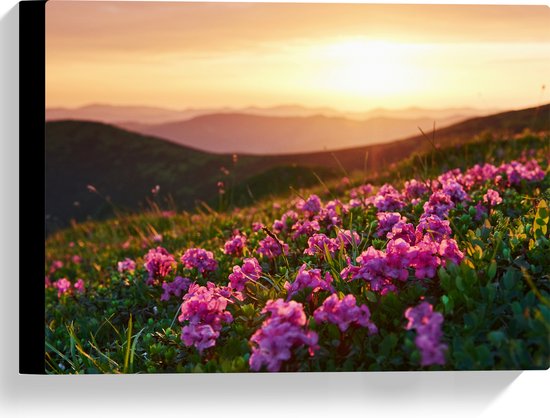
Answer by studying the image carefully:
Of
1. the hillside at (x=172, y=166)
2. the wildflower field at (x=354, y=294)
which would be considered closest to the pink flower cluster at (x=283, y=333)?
the wildflower field at (x=354, y=294)

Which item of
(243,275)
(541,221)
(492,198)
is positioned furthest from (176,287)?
(541,221)

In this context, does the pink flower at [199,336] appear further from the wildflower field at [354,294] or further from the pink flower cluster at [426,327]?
the pink flower cluster at [426,327]

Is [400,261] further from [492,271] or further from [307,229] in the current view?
[307,229]

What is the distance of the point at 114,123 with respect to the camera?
217 inches

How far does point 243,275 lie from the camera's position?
4320 mm

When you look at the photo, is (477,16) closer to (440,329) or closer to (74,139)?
(440,329)

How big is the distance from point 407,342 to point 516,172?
7.74ft

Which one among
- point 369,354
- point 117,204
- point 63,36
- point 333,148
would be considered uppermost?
point 63,36

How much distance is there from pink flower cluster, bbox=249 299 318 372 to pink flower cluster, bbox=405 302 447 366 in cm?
52

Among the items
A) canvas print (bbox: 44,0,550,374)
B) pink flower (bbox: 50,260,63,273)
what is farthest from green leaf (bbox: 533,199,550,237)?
pink flower (bbox: 50,260,63,273)

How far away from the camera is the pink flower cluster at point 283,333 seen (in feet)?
12.0

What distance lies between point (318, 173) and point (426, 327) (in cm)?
270

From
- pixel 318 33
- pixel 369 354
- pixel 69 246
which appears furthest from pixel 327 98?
pixel 69 246

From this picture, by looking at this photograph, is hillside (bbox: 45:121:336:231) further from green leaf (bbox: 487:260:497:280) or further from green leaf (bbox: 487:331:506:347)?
green leaf (bbox: 487:331:506:347)
